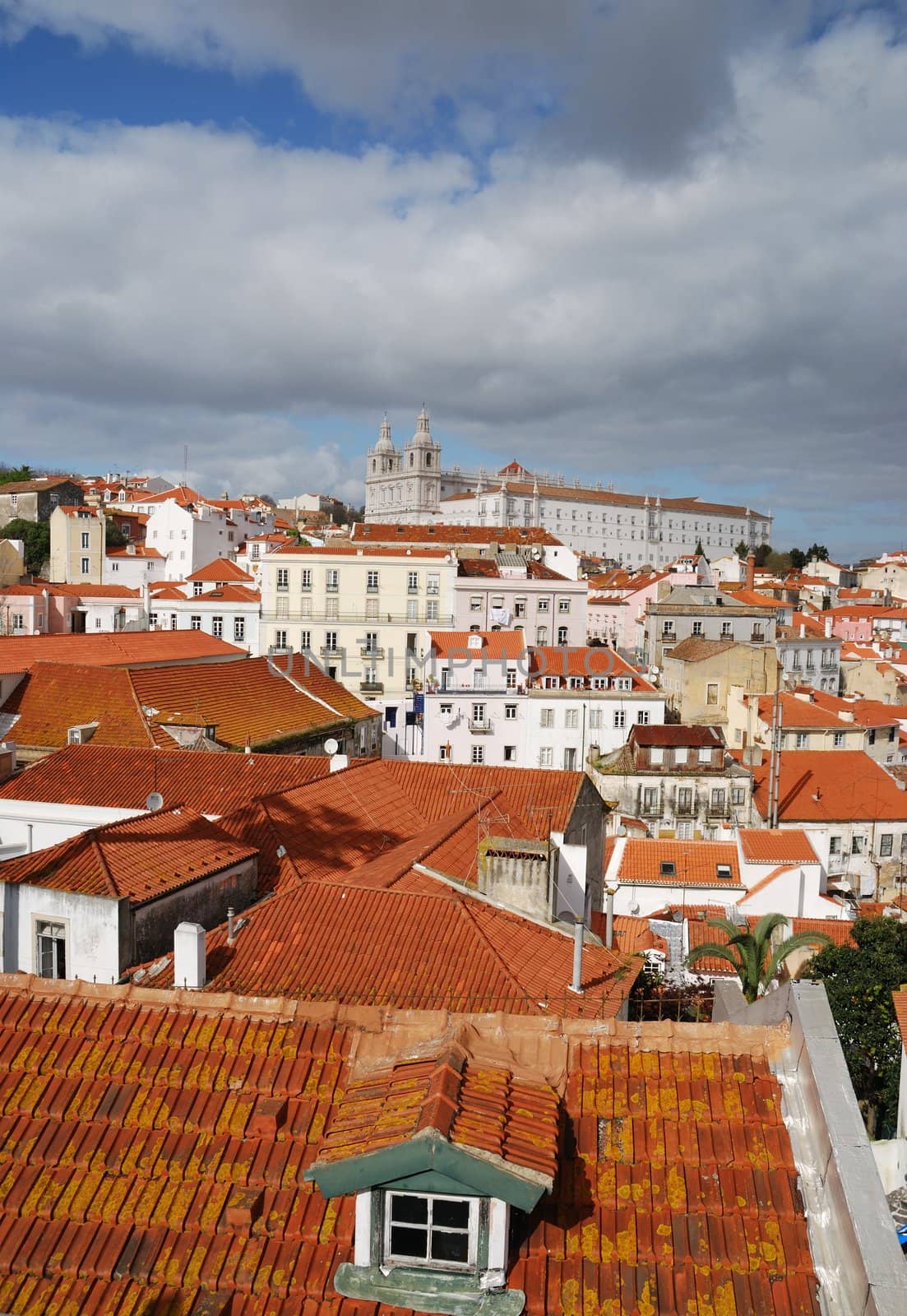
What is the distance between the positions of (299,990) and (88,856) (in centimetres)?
269

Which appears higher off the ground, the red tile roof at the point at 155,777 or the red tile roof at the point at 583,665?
the red tile roof at the point at 583,665

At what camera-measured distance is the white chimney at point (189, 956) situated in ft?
27.4

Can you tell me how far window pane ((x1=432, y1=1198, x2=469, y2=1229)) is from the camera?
3684 mm

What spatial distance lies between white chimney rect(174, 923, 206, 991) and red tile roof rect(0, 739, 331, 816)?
6.97m

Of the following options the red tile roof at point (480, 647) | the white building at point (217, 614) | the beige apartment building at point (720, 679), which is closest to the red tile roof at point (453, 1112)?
the red tile roof at point (480, 647)

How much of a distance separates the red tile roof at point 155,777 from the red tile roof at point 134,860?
333 cm

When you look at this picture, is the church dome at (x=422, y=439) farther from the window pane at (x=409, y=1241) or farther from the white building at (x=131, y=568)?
the window pane at (x=409, y=1241)

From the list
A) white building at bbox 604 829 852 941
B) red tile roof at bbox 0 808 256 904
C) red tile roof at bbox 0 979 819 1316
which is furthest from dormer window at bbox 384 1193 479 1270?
white building at bbox 604 829 852 941

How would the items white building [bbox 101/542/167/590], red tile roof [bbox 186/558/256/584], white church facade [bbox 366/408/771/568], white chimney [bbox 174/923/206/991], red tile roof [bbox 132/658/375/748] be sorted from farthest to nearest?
1. white church facade [bbox 366/408/771/568]
2. white building [bbox 101/542/167/590]
3. red tile roof [bbox 186/558/256/584]
4. red tile roof [bbox 132/658/375/748]
5. white chimney [bbox 174/923/206/991]

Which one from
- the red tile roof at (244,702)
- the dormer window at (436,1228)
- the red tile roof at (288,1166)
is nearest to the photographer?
the dormer window at (436,1228)

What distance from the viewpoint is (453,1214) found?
12.1ft

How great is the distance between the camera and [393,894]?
1134cm

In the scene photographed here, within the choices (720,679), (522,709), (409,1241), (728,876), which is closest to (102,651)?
(522,709)

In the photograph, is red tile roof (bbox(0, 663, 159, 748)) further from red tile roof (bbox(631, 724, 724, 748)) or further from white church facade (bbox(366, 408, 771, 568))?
white church facade (bbox(366, 408, 771, 568))
